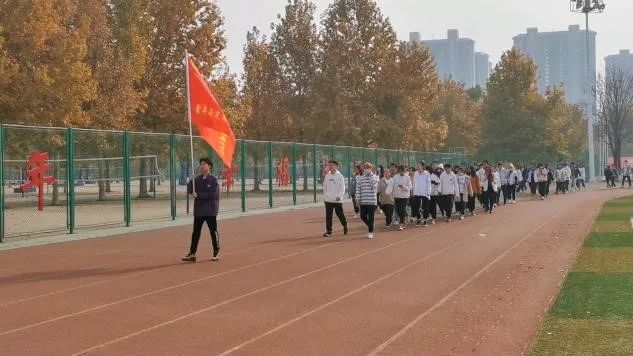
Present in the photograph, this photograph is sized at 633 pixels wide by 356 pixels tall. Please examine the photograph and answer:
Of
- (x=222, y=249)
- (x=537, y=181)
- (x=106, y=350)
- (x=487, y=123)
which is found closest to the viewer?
(x=106, y=350)

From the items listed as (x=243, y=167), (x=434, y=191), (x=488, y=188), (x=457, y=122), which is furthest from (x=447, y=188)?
(x=457, y=122)

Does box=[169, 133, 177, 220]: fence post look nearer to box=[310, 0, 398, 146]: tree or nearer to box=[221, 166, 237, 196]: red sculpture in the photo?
box=[221, 166, 237, 196]: red sculpture

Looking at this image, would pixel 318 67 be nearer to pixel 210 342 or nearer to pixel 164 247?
pixel 164 247

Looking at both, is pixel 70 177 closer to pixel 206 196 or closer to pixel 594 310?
pixel 206 196

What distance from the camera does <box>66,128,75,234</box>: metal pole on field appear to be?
724 inches

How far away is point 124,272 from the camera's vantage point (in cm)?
1207

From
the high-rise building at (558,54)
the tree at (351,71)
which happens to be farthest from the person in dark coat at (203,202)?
the high-rise building at (558,54)

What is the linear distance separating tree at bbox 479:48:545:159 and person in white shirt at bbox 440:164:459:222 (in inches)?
1585

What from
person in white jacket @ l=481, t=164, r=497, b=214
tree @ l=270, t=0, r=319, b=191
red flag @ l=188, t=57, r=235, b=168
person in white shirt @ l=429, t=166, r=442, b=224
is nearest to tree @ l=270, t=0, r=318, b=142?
tree @ l=270, t=0, r=319, b=191

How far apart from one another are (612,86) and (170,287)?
63.9 metres

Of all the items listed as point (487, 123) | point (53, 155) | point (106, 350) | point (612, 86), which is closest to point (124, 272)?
point (106, 350)

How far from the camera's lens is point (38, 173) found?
17.9m

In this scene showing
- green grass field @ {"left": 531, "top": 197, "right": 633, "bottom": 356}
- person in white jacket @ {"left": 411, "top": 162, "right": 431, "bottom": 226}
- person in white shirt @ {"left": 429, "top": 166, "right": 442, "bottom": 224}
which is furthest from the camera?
person in white shirt @ {"left": 429, "top": 166, "right": 442, "bottom": 224}

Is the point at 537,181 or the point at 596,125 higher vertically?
the point at 596,125
